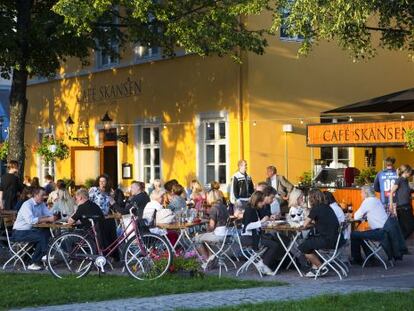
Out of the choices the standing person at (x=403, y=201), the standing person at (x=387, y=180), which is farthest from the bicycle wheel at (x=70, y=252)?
the standing person at (x=387, y=180)

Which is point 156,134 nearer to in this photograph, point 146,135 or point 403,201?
point 146,135

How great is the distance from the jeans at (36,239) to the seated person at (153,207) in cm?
163

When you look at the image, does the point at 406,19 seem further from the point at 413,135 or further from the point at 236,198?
the point at 236,198

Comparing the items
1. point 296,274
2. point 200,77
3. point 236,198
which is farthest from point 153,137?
point 296,274

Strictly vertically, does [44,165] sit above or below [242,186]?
above

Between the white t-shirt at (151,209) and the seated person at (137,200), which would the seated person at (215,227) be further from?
the seated person at (137,200)

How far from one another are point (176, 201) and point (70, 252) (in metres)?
2.66

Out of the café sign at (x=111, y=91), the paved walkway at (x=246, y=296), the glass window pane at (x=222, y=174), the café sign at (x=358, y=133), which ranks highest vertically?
the café sign at (x=111, y=91)

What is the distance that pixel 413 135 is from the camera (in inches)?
702

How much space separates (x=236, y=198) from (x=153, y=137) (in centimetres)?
666

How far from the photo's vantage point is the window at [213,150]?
23.2 meters

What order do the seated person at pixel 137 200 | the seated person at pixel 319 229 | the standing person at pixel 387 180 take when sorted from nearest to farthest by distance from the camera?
the seated person at pixel 319 229 < the seated person at pixel 137 200 < the standing person at pixel 387 180

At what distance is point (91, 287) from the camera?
12.0 meters

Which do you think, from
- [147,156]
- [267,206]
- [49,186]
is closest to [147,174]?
[147,156]
